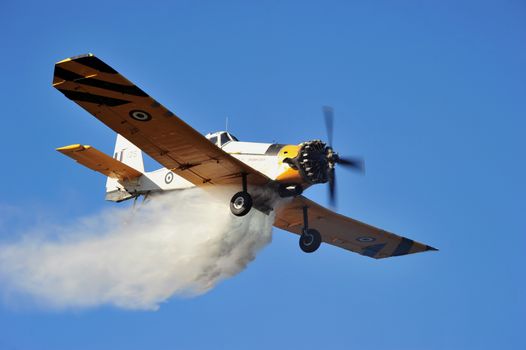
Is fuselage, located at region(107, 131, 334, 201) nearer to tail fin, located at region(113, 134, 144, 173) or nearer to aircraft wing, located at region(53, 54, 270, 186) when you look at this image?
aircraft wing, located at region(53, 54, 270, 186)

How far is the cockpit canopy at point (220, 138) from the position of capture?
958 inches

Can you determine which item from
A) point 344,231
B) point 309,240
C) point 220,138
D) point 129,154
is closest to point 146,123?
point 220,138

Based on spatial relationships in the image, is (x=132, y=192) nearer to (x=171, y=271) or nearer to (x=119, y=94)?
(x=171, y=271)

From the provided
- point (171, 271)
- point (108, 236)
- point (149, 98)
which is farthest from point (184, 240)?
point (149, 98)

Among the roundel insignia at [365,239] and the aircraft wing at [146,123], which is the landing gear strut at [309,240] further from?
the roundel insignia at [365,239]

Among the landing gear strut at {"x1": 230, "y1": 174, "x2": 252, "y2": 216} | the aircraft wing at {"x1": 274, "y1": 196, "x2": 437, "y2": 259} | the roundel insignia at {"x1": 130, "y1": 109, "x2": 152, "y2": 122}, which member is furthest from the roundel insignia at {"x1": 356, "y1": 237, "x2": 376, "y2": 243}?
the roundel insignia at {"x1": 130, "y1": 109, "x2": 152, "y2": 122}

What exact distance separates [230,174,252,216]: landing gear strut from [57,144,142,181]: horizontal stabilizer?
4799 millimetres

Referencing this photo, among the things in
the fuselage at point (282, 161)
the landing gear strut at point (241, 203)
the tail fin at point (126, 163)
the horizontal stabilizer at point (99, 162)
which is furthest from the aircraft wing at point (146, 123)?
the tail fin at point (126, 163)

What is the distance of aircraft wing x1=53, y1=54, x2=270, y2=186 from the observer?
2033cm

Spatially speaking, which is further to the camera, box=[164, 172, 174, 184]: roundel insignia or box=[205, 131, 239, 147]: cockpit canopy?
box=[164, 172, 174, 184]: roundel insignia

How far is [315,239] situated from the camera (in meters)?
25.2

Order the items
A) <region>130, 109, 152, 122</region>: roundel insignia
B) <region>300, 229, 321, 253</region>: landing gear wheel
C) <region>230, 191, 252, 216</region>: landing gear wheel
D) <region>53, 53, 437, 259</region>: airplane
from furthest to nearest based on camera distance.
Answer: <region>300, 229, 321, 253</region>: landing gear wheel
<region>230, 191, 252, 216</region>: landing gear wheel
<region>130, 109, 152, 122</region>: roundel insignia
<region>53, 53, 437, 259</region>: airplane

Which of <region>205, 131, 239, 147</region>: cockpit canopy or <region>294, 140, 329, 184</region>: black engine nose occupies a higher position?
<region>205, 131, 239, 147</region>: cockpit canopy

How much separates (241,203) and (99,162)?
5553 millimetres
